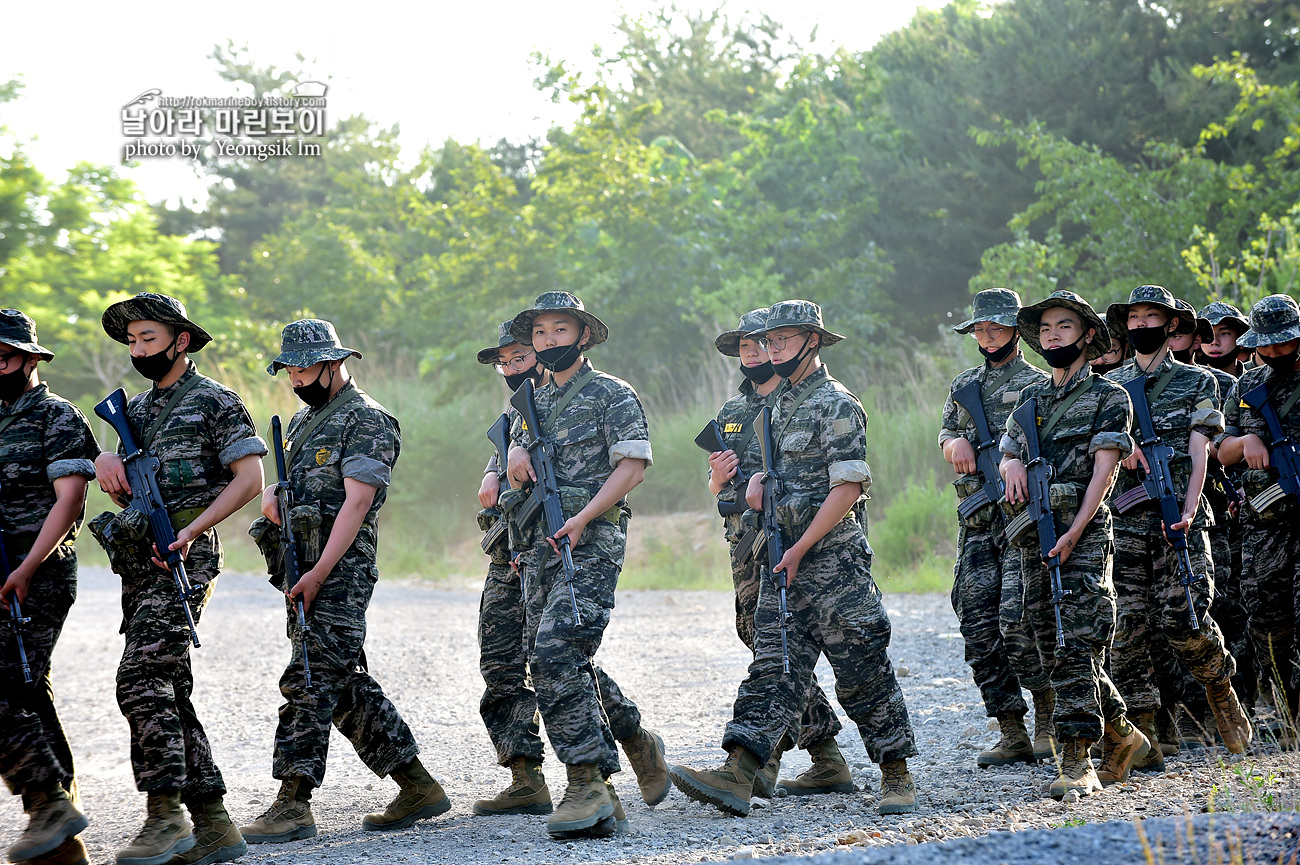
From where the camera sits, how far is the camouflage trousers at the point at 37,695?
5.10 metres

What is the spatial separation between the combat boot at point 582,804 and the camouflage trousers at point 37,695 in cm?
212

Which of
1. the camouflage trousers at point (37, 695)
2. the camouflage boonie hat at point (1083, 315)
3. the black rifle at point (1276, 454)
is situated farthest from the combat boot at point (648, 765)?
the black rifle at point (1276, 454)

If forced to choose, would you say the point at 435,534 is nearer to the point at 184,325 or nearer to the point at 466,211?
the point at 466,211

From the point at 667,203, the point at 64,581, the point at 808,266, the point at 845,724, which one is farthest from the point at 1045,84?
the point at 64,581

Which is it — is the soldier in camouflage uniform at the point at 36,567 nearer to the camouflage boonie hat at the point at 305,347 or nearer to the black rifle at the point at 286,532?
the black rifle at the point at 286,532

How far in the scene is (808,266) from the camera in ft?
75.4

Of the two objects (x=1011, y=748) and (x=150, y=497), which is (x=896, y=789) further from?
(x=150, y=497)

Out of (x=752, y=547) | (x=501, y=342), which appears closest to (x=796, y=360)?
(x=752, y=547)

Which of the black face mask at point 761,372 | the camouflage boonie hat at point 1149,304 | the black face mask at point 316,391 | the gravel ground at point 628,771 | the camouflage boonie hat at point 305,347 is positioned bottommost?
the gravel ground at point 628,771

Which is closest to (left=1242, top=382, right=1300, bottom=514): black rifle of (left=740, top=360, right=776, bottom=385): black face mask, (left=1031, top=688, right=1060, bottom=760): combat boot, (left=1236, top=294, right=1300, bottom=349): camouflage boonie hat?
(left=1236, top=294, right=1300, bottom=349): camouflage boonie hat

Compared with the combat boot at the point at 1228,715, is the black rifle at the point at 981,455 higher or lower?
higher

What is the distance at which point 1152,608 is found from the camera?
6.01 metres

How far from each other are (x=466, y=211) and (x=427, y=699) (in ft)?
37.5

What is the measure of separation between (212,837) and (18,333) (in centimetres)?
240
